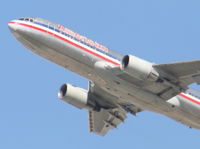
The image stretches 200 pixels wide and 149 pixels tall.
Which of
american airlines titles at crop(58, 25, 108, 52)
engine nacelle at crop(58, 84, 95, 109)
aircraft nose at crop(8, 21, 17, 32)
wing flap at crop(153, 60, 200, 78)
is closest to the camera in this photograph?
wing flap at crop(153, 60, 200, 78)

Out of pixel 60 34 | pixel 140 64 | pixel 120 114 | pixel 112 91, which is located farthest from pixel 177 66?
pixel 120 114

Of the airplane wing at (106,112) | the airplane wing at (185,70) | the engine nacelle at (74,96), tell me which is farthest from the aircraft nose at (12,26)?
the airplane wing at (185,70)

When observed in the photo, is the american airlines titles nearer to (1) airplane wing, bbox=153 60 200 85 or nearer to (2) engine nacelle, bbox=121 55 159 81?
(2) engine nacelle, bbox=121 55 159 81

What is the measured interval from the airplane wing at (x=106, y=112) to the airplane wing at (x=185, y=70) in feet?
34.0

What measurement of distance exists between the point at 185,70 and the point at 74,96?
45.6 feet

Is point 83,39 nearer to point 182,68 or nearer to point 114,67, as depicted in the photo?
point 114,67

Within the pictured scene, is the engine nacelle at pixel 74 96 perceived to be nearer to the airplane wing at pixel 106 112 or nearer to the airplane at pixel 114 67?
the airplane wing at pixel 106 112

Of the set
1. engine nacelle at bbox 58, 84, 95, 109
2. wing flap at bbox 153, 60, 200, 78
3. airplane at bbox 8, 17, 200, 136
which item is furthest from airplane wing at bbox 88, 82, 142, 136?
wing flap at bbox 153, 60, 200, 78

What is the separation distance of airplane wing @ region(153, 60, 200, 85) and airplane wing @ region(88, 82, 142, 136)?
408 inches

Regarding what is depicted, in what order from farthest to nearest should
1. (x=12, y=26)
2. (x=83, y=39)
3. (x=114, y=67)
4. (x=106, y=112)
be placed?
(x=106, y=112)
(x=83, y=39)
(x=12, y=26)
(x=114, y=67)

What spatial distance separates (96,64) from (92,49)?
1594 mm

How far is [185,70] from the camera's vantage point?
49.6 meters

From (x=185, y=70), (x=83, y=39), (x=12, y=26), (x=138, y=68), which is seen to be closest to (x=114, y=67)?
(x=138, y=68)

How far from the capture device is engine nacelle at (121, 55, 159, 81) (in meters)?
48.5
